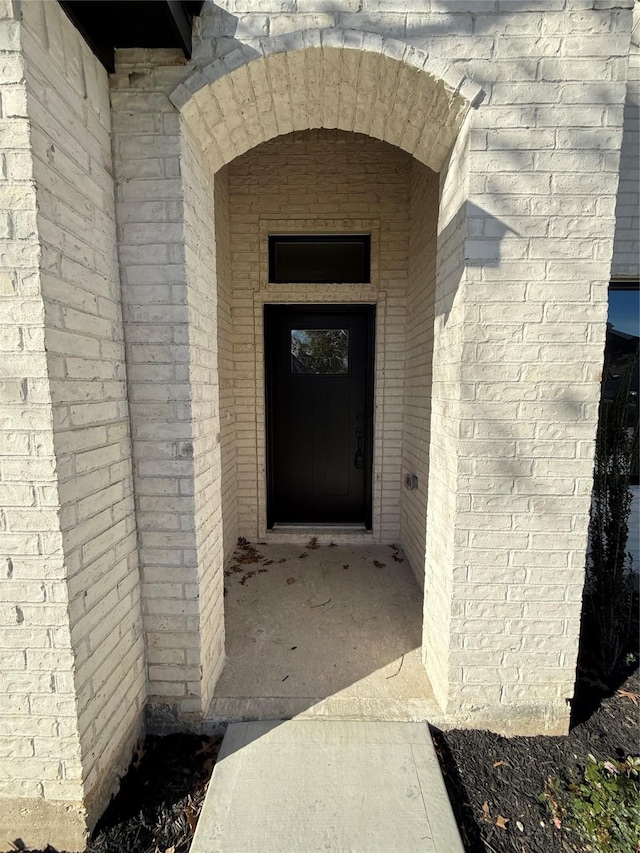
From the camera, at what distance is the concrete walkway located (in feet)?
4.96

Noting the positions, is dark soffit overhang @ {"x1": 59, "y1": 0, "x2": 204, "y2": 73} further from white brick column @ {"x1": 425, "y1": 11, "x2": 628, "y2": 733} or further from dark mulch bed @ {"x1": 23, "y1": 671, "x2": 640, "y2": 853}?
dark mulch bed @ {"x1": 23, "y1": 671, "x2": 640, "y2": 853}

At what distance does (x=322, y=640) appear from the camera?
8.43 ft

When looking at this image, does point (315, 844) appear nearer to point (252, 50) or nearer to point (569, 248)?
point (569, 248)

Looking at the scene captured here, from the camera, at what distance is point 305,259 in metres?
3.86

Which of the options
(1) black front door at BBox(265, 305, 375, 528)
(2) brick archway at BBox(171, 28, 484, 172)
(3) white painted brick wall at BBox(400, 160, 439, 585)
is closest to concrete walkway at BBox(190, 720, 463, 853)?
(3) white painted brick wall at BBox(400, 160, 439, 585)

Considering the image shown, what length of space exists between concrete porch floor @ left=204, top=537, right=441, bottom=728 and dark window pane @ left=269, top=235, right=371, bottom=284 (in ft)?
8.94

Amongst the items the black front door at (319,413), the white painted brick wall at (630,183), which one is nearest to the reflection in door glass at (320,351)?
the black front door at (319,413)

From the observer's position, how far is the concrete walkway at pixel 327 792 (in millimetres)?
1512

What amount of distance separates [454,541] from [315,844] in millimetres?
1311

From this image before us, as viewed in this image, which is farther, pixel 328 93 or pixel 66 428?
pixel 328 93

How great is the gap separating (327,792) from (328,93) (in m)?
3.20

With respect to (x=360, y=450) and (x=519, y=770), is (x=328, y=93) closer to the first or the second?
(x=360, y=450)

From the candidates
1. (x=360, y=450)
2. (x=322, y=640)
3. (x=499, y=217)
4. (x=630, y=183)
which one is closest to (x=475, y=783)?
(x=322, y=640)

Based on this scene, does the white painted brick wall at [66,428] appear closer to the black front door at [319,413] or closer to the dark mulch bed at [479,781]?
the dark mulch bed at [479,781]
